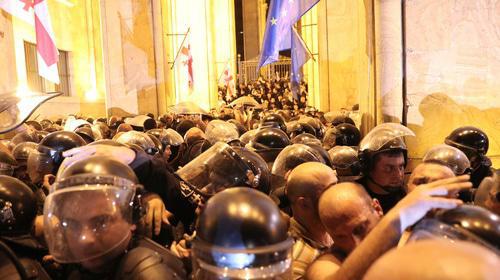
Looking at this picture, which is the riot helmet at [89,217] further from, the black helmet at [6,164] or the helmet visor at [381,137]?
the black helmet at [6,164]

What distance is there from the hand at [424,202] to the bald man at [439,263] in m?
0.58

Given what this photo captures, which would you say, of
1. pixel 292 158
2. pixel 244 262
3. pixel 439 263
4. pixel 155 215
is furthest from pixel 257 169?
pixel 439 263

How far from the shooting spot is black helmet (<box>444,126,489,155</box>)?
191 inches

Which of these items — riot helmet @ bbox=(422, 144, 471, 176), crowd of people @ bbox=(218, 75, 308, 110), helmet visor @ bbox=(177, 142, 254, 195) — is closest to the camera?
helmet visor @ bbox=(177, 142, 254, 195)

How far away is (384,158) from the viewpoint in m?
3.79

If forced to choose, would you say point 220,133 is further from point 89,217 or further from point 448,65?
point 89,217

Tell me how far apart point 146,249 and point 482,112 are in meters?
5.77

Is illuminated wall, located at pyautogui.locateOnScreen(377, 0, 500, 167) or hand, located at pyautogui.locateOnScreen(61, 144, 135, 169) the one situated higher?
illuminated wall, located at pyautogui.locateOnScreen(377, 0, 500, 167)

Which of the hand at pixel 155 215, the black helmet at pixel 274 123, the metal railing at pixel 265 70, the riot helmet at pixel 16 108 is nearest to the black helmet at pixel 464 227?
the hand at pixel 155 215

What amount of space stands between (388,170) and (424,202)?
87.9 inches

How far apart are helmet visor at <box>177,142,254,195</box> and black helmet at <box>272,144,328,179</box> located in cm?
77

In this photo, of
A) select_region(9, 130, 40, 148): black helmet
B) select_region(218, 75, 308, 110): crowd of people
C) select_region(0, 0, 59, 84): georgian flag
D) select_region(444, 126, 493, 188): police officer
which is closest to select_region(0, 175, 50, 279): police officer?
select_region(444, 126, 493, 188): police officer

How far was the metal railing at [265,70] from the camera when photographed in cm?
2702

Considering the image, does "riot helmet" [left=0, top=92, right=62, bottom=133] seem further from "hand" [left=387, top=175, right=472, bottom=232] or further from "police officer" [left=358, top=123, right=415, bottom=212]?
"police officer" [left=358, top=123, right=415, bottom=212]
